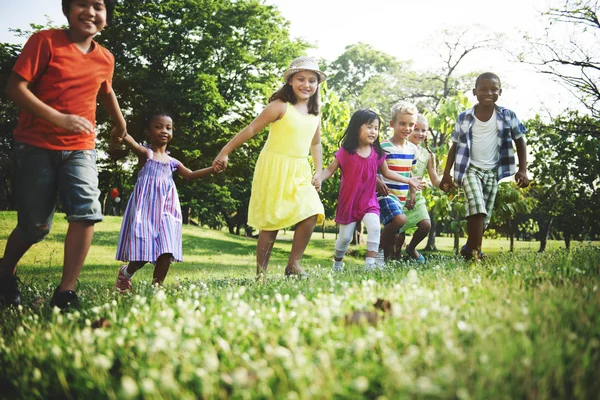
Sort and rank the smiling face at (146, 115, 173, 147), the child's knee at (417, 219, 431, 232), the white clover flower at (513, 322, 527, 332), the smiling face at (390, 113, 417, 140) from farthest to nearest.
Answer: the child's knee at (417, 219, 431, 232), the smiling face at (390, 113, 417, 140), the smiling face at (146, 115, 173, 147), the white clover flower at (513, 322, 527, 332)

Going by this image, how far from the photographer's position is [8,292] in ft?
15.0

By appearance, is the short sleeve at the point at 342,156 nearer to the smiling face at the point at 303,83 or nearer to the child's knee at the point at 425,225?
the smiling face at the point at 303,83

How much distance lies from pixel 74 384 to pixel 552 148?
31.8 meters

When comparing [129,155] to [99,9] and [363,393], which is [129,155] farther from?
[363,393]

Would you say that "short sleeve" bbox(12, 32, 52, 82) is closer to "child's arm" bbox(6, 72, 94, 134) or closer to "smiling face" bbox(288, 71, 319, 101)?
"child's arm" bbox(6, 72, 94, 134)

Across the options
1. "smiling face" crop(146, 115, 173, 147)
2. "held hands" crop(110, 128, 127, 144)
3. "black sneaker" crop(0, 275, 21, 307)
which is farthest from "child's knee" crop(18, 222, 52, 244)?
"smiling face" crop(146, 115, 173, 147)

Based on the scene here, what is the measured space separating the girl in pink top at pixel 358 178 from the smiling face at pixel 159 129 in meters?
2.32

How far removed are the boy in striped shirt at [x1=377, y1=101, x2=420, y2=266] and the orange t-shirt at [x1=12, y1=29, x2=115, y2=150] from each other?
4572 millimetres

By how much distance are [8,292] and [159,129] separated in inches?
103

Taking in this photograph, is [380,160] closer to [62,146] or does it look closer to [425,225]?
[425,225]

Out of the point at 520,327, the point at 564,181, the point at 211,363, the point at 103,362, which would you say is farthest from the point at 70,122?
the point at 564,181

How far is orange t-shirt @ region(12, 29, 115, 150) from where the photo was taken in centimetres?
409

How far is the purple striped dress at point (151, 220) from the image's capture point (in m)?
5.70

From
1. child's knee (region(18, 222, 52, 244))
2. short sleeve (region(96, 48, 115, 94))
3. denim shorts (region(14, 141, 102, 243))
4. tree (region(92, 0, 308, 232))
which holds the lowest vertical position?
child's knee (region(18, 222, 52, 244))
